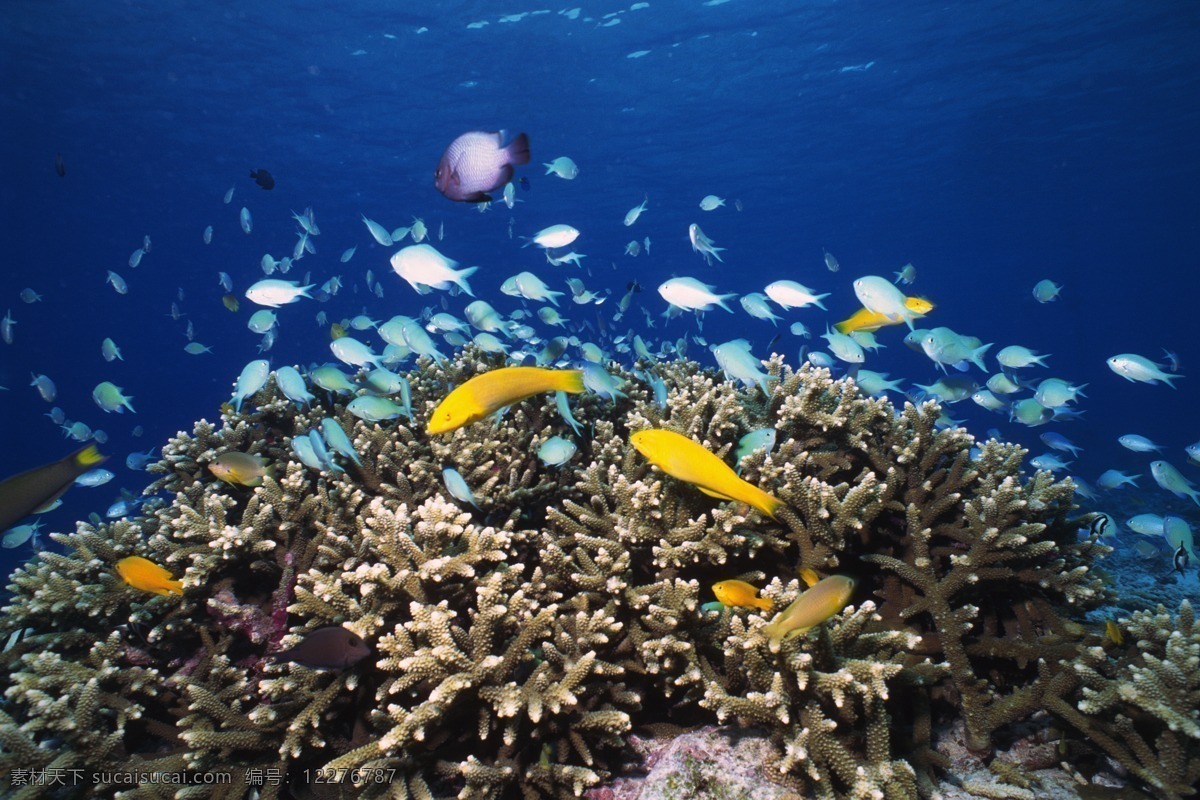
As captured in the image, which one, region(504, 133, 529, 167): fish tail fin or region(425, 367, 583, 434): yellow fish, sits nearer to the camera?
region(425, 367, 583, 434): yellow fish

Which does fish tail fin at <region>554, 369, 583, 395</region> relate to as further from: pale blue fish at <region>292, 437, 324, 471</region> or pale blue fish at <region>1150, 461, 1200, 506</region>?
pale blue fish at <region>1150, 461, 1200, 506</region>

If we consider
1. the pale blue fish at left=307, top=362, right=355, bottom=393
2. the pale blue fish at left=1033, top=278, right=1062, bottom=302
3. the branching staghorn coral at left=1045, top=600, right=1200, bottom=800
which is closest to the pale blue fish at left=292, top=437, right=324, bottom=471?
the pale blue fish at left=307, top=362, right=355, bottom=393

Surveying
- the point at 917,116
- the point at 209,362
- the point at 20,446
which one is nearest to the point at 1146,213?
the point at 917,116

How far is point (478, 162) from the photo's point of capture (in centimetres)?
295

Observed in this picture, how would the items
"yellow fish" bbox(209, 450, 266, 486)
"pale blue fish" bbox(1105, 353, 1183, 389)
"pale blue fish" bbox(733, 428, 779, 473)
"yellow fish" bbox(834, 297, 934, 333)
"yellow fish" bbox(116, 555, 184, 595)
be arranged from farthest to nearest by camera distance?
"pale blue fish" bbox(1105, 353, 1183, 389) < "yellow fish" bbox(834, 297, 934, 333) < "yellow fish" bbox(209, 450, 266, 486) < "pale blue fish" bbox(733, 428, 779, 473) < "yellow fish" bbox(116, 555, 184, 595)

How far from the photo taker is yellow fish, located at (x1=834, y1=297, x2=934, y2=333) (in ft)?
16.3

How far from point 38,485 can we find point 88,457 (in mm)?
160

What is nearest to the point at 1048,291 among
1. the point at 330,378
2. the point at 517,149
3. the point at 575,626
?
the point at 517,149

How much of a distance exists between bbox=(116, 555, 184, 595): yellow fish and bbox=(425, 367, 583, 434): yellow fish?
212 centimetres

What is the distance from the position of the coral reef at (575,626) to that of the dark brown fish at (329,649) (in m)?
0.19

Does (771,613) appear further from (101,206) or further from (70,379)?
(70,379)

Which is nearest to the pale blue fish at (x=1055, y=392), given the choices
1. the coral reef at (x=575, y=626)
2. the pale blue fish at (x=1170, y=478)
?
the pale blue fish at (x=1170, y=478)

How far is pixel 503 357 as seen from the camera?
556cm

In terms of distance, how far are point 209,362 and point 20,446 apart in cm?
4942
